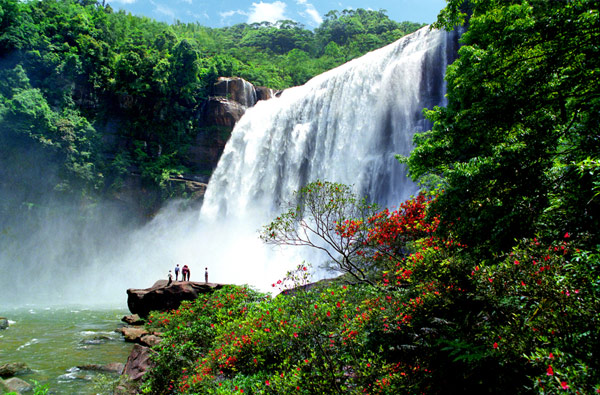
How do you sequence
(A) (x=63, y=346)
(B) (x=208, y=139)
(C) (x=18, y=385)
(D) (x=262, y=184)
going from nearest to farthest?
(C) (x=18, y=385) → (A) (x=63, y=346) → (D) (x=262, y=184) → (B) (x=208, y=139)

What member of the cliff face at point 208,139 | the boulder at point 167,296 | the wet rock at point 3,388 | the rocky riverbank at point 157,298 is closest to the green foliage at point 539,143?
the wet rock at point 3,388

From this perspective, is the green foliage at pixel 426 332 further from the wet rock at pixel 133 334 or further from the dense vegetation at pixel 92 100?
the dense vegetation at pixel 92 100

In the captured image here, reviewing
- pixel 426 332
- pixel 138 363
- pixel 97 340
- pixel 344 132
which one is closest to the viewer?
pixel 426 332

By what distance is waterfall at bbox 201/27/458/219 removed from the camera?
19.4m

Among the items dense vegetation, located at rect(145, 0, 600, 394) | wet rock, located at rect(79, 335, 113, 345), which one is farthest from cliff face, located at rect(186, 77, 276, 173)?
dense vegetation, located at rect(145, 0, 600, 394)

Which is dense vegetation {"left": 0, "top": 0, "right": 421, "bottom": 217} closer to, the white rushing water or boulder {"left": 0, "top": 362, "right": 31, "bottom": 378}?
the white rushing water

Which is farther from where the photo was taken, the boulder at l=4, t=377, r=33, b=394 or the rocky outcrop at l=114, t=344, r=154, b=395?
the boulder at l=4, t=377, r=33, b=394

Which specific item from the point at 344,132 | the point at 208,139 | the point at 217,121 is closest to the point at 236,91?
the point at 217,121

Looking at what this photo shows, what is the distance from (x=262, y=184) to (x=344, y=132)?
279 inches

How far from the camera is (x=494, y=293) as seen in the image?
357cm

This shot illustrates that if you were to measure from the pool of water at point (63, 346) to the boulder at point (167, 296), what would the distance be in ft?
3.85

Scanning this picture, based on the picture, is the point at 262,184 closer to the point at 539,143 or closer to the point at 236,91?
the point at 236,91

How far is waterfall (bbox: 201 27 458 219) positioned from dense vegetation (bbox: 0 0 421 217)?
6.00m

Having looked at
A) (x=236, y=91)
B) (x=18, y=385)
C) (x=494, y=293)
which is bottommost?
(x=18, y=385)
